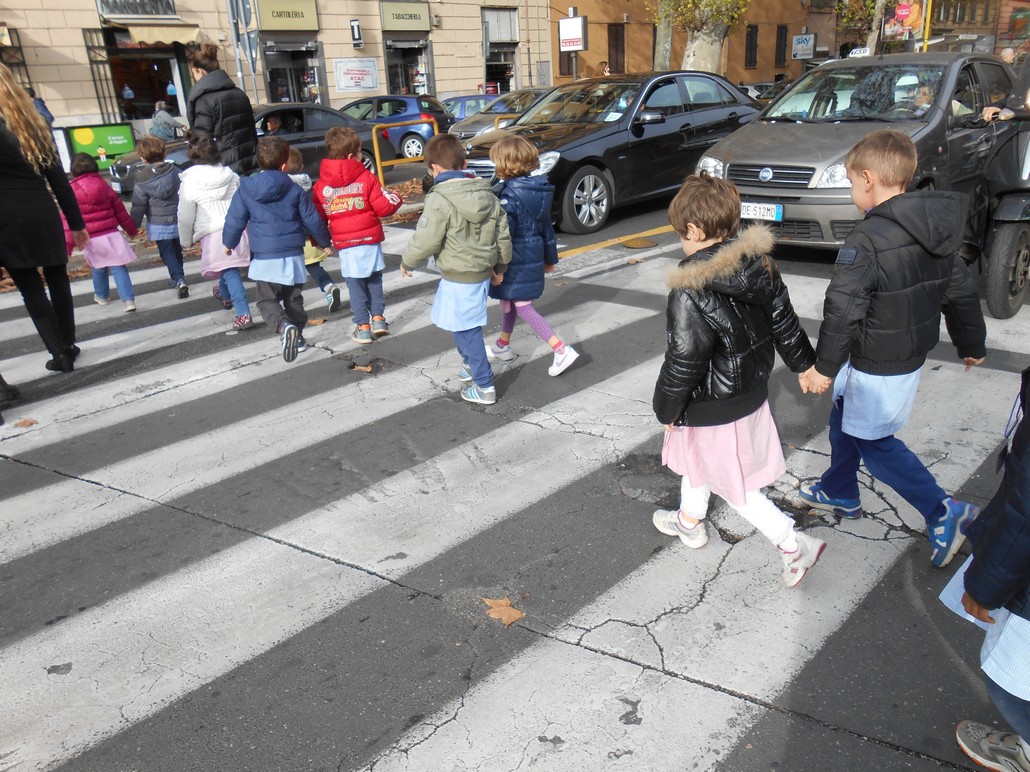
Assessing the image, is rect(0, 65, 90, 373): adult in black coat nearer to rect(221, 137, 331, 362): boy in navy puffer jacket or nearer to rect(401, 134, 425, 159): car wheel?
rect(221, 137, 331, 362): boy in navy puffer jacket

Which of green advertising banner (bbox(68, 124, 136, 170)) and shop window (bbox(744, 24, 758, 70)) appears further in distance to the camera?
shop window (bbox(744, 24, 758, 70))

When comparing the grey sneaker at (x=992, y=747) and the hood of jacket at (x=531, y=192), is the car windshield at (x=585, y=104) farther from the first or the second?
the grey sneaker at (x=992, y=747)

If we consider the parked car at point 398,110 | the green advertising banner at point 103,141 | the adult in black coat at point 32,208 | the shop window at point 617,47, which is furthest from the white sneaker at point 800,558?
the shop window at point 617,47

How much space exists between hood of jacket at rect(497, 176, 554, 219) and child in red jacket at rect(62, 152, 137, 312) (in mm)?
3799

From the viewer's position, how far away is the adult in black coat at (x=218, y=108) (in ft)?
26.3

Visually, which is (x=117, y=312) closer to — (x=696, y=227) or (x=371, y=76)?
(x=696, y=227)

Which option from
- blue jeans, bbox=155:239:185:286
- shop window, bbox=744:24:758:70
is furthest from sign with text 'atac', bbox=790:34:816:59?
blue jeans, bbox=155:239:185:286

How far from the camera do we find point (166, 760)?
265cm

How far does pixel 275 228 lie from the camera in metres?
6.04

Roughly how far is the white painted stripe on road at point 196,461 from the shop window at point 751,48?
143 ft

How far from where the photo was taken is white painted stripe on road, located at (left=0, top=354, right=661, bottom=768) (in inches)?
114

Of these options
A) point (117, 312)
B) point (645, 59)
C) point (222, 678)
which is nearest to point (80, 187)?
point (117, 312)

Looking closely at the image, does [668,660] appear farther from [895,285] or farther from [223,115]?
[223,115]

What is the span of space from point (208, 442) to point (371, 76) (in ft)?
88.0
